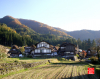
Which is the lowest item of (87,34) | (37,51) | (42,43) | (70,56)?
(70,56)

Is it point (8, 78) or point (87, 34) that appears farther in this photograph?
point (87, 34)

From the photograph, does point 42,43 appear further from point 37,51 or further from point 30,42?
point 30,42

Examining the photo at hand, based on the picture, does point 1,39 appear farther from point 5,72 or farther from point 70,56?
point 5,72

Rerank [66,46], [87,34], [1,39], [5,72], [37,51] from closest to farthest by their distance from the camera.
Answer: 1. [5,72]
2. [37,51]
3. [66,46]
4. [1,39]
5. [87,34]

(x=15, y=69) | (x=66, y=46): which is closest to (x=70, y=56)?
(x=66, y=46)


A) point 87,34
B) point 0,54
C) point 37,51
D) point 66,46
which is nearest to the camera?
point 0,54

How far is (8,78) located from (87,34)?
19234 centimetres

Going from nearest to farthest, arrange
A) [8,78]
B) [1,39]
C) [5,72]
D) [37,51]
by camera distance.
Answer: [8,78] < [5,72] < [37,51] < [1,39]

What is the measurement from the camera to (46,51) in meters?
37.5

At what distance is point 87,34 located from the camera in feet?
607

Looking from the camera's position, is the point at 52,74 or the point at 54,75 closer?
the point at 54,75

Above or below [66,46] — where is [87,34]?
above

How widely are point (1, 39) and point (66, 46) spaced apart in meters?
49.7

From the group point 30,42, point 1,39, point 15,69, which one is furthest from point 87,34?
point 15,69
